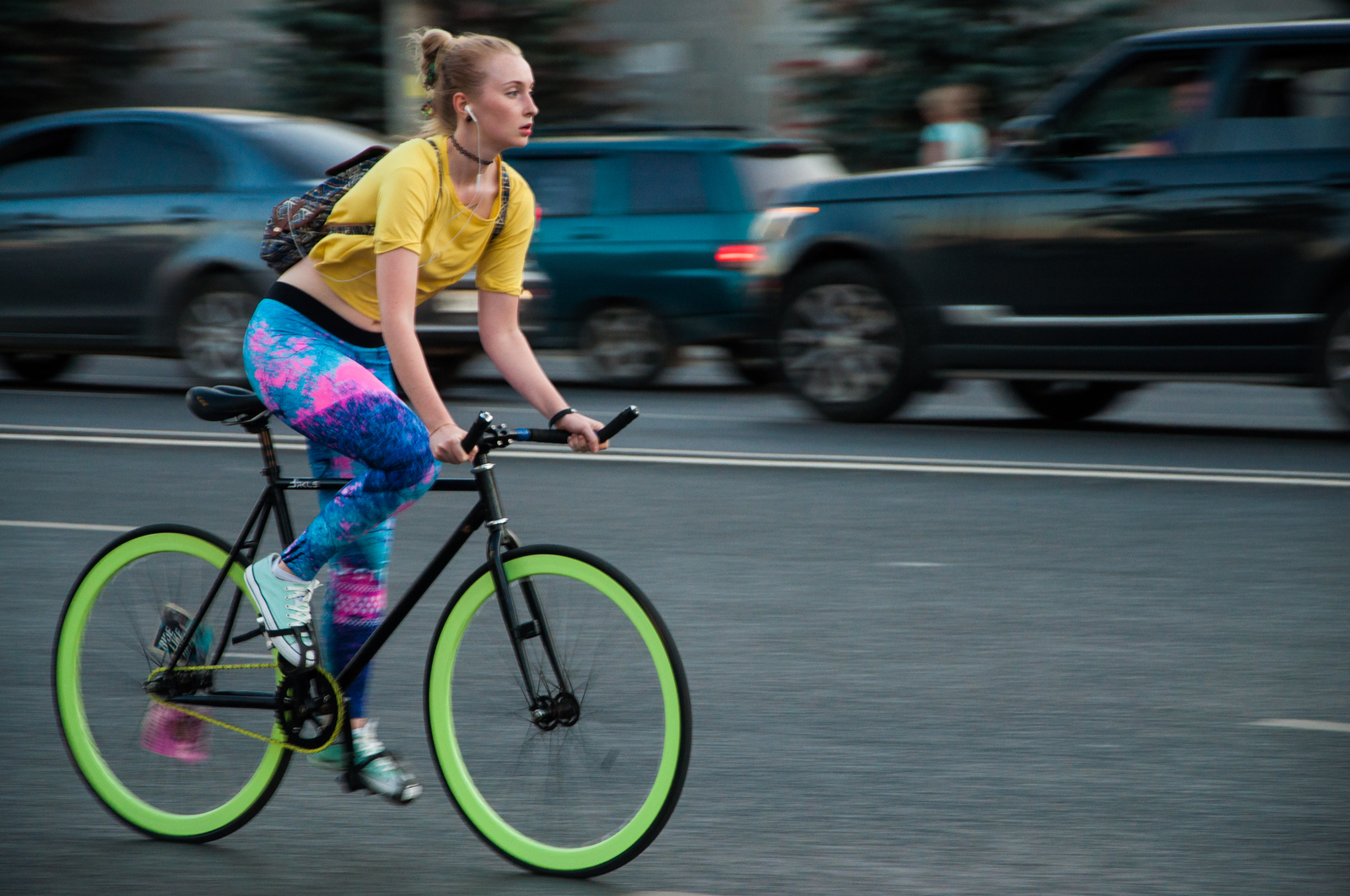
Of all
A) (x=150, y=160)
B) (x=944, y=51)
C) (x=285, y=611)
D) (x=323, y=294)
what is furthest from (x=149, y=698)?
(x=944, y=51)

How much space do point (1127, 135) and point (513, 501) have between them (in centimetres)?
394

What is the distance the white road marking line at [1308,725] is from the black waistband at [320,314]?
243 centimetres

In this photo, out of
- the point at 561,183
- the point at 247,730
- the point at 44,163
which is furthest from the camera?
the point at 561,183

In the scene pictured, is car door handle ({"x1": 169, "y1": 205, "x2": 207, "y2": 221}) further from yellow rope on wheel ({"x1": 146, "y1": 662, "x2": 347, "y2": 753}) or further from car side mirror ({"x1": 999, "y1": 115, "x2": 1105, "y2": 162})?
yellow rope on wheel ({"x1": 146, "y1": 662, "x2": 347, "y2": 753})

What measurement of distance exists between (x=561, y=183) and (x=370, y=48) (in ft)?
28.1

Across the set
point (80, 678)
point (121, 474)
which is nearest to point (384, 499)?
point (80, 678)

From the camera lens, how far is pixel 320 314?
147 inches

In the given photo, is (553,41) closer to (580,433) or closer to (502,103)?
(502,103)

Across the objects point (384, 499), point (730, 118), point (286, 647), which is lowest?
point (730, 118)

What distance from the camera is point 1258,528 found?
291 inches

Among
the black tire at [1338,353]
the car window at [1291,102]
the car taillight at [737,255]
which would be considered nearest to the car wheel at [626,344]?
the car taillight at [737,255]

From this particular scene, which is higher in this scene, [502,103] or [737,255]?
[502,103]

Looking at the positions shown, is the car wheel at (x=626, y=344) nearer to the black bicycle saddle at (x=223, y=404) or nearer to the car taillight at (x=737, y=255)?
the car taillight at (x=737, y=255)

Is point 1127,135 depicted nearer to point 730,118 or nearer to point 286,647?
point 286,647
